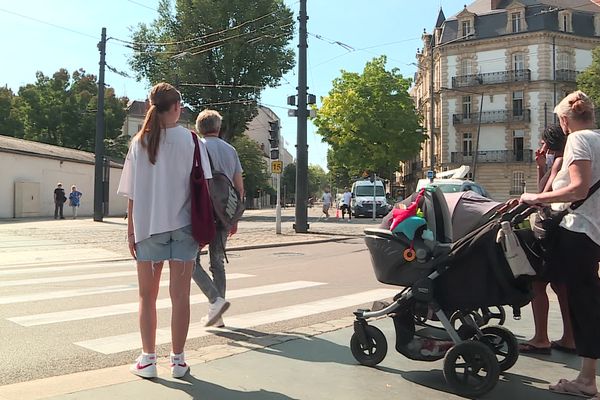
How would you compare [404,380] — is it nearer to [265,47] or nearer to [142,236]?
[142,236]

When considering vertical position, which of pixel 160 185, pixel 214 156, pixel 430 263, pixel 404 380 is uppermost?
pixel 214 156

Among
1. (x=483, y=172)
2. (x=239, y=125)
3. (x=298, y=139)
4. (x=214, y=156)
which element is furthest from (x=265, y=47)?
(x=214, y=156)

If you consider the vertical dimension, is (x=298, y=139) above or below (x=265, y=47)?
below

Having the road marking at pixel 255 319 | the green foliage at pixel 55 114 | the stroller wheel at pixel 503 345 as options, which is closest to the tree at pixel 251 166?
the green foliage at pixel 55 114

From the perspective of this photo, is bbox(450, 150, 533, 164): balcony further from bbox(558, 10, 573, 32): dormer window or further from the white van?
the white van

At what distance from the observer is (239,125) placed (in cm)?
4031

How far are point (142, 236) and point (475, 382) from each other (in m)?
2.49

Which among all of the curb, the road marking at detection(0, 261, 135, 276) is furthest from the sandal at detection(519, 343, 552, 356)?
the road marking at detection(0, 261, 135, 276)

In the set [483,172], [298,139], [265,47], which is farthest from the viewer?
[483,172]

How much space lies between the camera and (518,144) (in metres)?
57.6

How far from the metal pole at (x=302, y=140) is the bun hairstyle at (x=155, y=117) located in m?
15.4

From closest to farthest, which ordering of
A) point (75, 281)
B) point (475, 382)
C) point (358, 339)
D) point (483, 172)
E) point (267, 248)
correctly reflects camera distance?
point (475, 382) → point (358, 339) → point (75, 281) → point (267, 248) → point (483, 172)

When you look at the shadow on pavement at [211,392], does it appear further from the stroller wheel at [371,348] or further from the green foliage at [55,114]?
the green foliage at [55,114]

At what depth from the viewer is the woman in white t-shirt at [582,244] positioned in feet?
11.8
